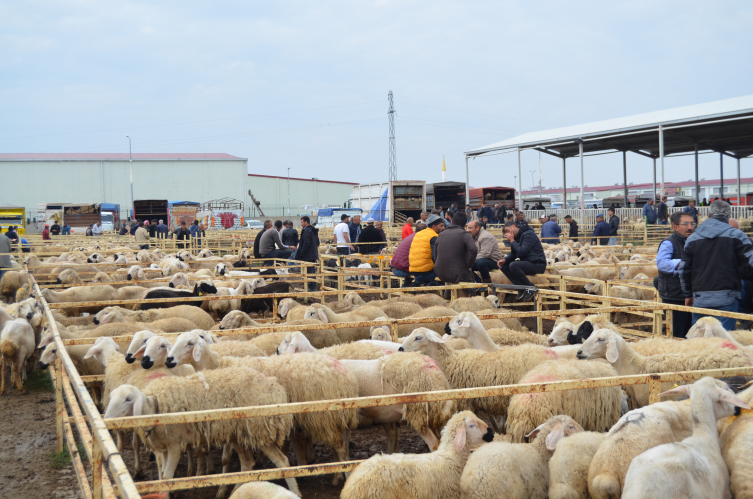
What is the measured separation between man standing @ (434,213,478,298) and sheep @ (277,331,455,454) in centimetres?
482

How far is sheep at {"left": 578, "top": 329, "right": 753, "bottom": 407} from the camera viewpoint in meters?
4.84

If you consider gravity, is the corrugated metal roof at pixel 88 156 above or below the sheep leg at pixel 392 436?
above

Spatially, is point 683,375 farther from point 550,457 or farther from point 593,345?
point 593,345

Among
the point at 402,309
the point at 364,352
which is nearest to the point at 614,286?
the point at 402,309

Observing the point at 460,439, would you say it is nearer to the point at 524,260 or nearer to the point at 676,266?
the point at 676,266

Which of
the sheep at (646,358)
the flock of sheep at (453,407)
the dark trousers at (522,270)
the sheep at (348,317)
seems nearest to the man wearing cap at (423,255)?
the dark trousers at (522,270)

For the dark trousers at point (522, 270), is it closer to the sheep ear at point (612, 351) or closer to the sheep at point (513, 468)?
the sheep ear at point (612, 351)

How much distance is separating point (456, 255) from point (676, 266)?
340 cm

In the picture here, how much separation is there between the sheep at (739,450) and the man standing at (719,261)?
10.5 feet

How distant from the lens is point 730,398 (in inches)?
133

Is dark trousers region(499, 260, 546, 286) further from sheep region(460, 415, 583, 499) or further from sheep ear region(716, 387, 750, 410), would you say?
sheep ear region(716, 387, 750, 410)

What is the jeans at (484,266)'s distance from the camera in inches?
434

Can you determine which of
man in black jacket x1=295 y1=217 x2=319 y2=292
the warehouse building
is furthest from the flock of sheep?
the warehouse building

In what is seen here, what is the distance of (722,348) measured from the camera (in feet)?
16.5
